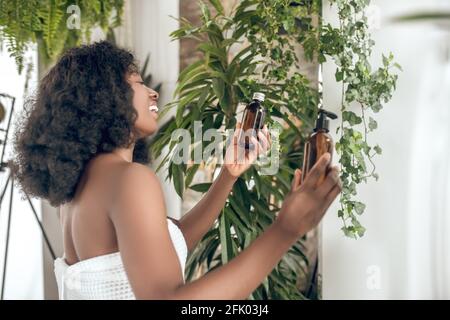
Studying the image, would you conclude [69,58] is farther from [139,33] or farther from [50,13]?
[139,33]

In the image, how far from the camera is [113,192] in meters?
1.14

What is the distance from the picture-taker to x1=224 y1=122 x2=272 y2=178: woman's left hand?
1.43m

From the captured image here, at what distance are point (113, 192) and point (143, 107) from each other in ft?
0.87

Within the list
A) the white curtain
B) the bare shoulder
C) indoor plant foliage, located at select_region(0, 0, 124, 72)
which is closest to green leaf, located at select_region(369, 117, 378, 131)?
the white curtain

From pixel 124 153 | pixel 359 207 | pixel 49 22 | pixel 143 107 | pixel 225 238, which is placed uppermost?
pixel 49 22

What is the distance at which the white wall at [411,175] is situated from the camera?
5.58 ft

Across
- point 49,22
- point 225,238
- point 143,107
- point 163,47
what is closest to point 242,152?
point 143,107

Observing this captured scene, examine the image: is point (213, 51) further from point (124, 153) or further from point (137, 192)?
point (137, 192)

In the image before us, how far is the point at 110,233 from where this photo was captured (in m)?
1.17

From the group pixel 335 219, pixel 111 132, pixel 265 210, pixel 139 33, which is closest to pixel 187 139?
pixel 265 210

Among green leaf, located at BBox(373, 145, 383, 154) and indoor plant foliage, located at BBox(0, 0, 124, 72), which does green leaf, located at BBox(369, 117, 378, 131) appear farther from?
indoor plant foliage, located at BBox(0, 0, 124, 72)

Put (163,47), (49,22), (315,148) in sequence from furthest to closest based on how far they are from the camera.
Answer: (163,47) < (49,22) < (315,148)

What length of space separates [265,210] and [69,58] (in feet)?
3.06
